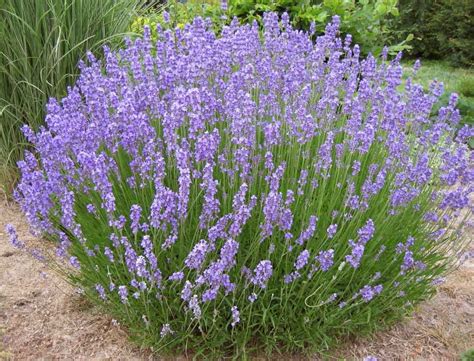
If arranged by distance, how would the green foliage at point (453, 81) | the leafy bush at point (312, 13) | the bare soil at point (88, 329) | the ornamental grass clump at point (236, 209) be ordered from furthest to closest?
the green foliage at point (453, 81) < the leafy bush at point (312, 13) < the bare soil at point (88, 329) < the ornamental grass clump at point (236, 209)

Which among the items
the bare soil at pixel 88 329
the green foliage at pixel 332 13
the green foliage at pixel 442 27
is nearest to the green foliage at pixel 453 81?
the green foliage at pixel 442 27

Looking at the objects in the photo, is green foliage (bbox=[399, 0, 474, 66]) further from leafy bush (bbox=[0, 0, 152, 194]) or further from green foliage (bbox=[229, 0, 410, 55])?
leafy bush (bbox=[0, 0, 152, 194])

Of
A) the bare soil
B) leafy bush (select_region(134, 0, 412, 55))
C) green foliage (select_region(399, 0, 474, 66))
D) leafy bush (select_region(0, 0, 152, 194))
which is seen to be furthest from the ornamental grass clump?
green foliage (select_region(399, 0, 474, 66))

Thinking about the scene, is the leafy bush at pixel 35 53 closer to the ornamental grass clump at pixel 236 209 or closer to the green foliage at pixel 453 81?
the ornamental grass clump at pixel 236 209

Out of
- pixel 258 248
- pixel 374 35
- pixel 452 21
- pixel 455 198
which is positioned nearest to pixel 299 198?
pixel 258 248

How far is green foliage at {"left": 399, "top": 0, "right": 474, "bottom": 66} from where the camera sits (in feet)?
35.6

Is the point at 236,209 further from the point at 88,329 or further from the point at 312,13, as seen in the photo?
the point at 312,13

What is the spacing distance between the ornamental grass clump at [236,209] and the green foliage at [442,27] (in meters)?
8.77

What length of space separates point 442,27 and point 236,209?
11.0 m

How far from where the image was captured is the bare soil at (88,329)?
8.78 ft

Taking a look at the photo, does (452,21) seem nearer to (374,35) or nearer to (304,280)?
(374,35)

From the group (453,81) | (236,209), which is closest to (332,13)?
(453,81)

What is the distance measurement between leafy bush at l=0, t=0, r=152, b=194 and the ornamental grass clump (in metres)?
1.07

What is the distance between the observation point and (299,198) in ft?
8.58
